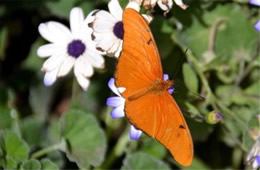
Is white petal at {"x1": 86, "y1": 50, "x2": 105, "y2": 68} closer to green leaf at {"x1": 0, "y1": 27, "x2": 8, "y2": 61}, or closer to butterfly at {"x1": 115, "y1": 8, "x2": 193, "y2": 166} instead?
butterfly at {"x1": 115, "y1": 8, "x2": 193, "y2": 166}

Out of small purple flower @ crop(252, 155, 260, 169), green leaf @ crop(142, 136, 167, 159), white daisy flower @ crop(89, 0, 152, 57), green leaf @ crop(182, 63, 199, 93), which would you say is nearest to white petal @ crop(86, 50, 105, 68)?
white daisy flower @ crop(89, 0, 152, 57)

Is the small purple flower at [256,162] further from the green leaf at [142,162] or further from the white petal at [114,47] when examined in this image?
the white petal at [114,47]

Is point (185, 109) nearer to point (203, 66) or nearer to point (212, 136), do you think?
point (203, 66)

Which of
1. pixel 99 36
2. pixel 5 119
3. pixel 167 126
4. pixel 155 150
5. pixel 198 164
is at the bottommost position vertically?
pixel 198 164

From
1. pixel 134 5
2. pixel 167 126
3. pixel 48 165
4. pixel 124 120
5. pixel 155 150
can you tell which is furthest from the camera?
pixel 124 120

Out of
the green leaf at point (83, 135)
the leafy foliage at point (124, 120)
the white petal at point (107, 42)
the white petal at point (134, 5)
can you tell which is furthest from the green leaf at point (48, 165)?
the white petal at point (134, 5)

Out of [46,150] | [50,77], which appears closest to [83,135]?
[46,150]

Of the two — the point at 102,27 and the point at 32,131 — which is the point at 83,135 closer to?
the point at 32,131
